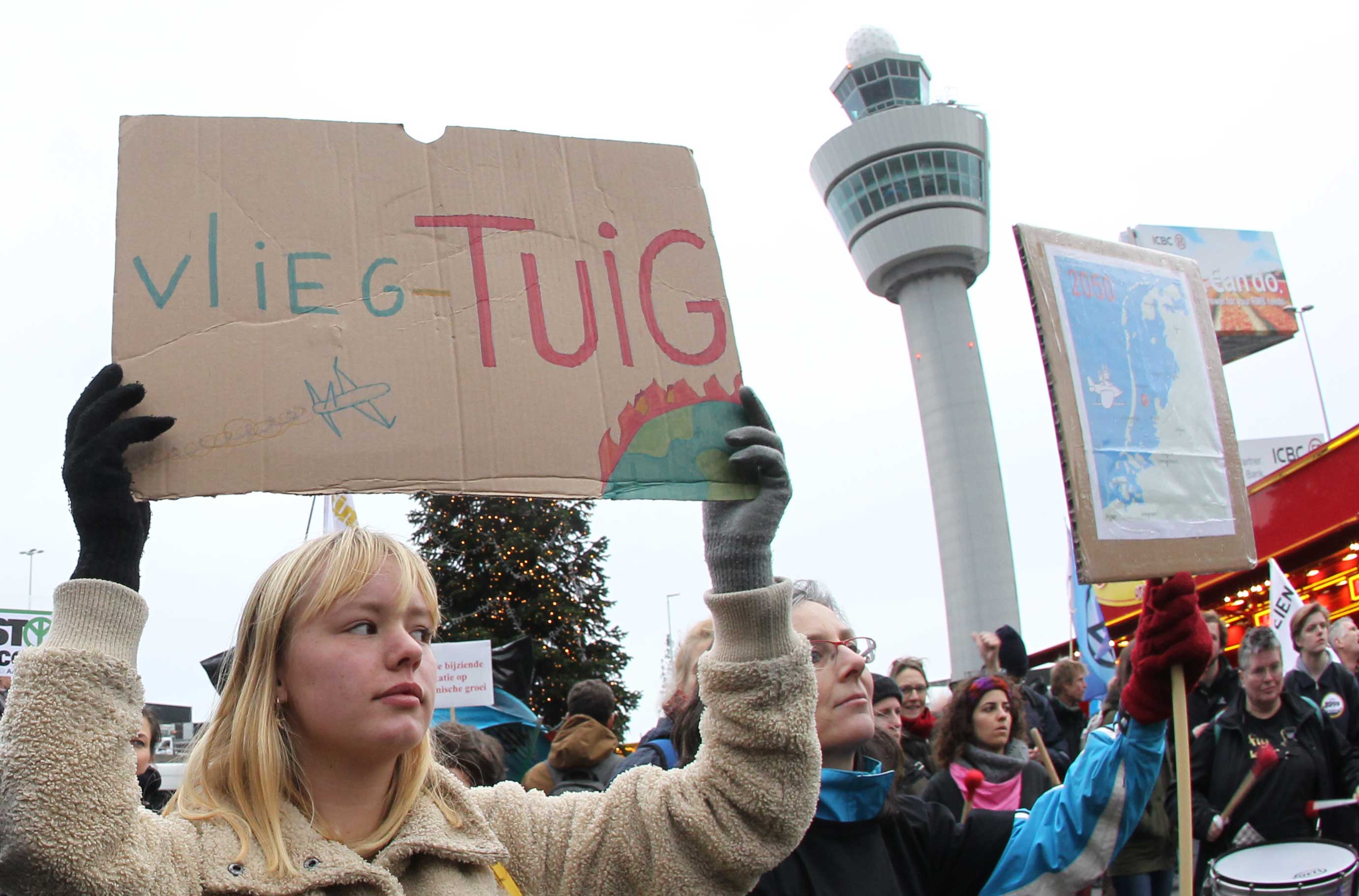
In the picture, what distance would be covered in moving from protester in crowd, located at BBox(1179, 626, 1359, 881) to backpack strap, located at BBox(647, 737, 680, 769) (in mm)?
3286

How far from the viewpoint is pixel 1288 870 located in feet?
14.7

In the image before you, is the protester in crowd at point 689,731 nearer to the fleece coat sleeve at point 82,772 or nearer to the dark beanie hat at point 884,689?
the fleece coat sleeve at point 82,772

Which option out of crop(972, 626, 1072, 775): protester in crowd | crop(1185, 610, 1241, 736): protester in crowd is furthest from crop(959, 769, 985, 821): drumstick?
crop(1185, 610, 1241, 736): protester in crowd

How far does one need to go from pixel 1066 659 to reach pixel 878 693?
323cm

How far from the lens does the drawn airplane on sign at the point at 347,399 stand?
6.97 feet

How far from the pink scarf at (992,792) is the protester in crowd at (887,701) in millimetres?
294

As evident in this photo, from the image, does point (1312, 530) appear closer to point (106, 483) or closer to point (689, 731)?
point (689, 731)

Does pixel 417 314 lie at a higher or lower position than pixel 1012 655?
higher

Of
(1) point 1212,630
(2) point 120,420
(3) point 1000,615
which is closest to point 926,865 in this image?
(2) point 120,420

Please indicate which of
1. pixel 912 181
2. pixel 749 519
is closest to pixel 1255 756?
pixel 749 519

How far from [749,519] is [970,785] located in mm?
2913

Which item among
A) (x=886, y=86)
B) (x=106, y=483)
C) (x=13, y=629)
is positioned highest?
(x=886, y=86)

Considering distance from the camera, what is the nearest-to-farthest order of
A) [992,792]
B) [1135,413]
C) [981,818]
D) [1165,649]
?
[1165,649] < [981,818] < [1135,413] < [992,792]

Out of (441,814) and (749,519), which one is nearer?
(441,814)
